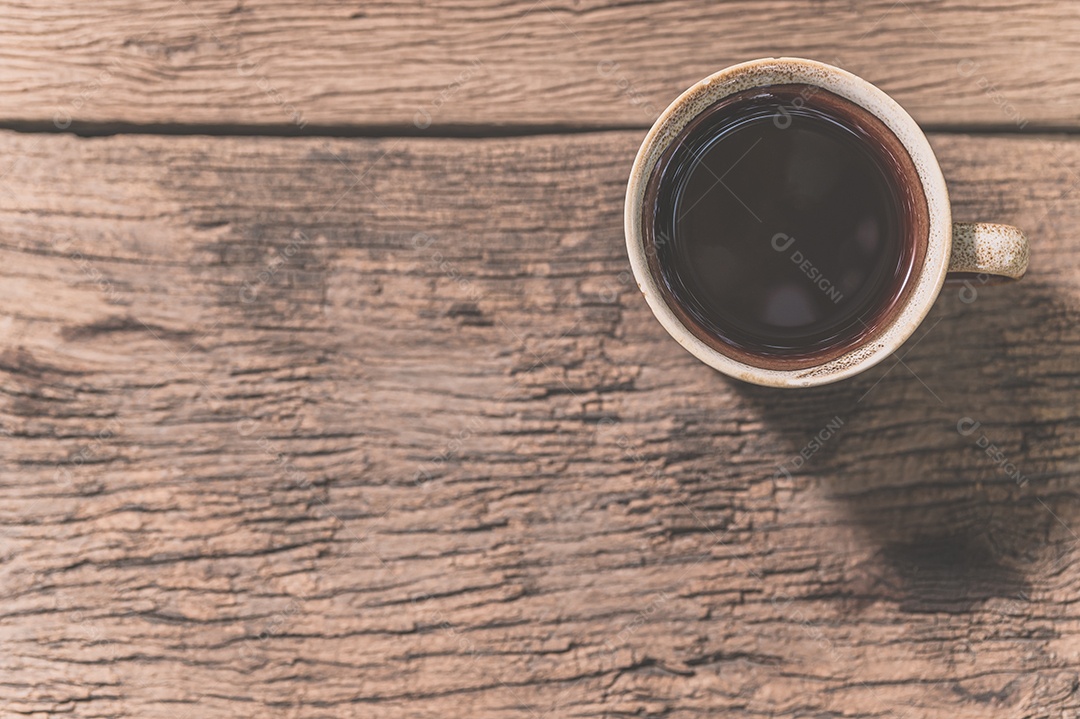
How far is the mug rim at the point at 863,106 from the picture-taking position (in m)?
0.54

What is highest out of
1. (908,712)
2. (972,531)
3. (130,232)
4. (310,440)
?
(130,232)

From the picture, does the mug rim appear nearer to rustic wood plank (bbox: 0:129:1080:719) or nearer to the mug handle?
the mug handle

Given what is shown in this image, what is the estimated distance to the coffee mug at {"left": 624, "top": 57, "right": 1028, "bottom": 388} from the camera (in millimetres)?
549

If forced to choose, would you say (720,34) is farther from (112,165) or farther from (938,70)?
(112,165)

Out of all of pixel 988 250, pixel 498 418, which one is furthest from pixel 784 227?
pixel 498 418

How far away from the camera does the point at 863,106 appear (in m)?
0.56

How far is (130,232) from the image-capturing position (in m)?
0.71

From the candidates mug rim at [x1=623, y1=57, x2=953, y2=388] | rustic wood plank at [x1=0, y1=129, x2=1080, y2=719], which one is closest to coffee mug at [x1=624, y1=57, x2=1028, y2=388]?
mug rim at [x1=623, y1=57, x2=953, y2=388]

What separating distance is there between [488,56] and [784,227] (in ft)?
1.03

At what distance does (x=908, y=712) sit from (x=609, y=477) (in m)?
0.33

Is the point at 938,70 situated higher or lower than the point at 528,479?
higher

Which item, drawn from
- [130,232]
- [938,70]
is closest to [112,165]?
[130,232]

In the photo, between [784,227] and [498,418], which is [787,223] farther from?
[498,418]

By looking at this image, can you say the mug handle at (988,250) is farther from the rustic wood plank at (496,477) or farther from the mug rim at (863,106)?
the rustic wood plank at (496,477)
